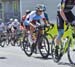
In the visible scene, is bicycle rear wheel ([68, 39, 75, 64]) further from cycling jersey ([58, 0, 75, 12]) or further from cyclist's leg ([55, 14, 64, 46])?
cycling jersey ([58, 0, 75, 12])

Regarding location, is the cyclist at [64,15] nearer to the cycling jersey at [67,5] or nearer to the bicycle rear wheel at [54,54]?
the cycling jersey at [67,5]

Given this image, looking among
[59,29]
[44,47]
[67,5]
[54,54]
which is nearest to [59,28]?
[59,29]

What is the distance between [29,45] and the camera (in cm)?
1456

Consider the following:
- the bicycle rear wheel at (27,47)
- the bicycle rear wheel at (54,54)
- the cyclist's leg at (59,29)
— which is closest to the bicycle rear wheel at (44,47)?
the bicycle rear wheel at (54,54)

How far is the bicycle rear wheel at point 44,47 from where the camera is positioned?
516 inches

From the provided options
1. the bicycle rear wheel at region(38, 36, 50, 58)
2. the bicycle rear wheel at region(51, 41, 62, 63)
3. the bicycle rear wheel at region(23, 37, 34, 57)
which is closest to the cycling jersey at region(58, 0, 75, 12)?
the bicycle rear wheel at region(51, 41, 62, 63)

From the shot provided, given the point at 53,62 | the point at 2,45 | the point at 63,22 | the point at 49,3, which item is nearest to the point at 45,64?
the point at 53,62

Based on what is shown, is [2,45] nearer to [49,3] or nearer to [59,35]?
[59,35]

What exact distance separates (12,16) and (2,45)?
18716mm

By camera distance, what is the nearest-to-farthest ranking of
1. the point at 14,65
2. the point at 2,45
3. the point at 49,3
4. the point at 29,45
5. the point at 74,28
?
the point at 74,28 → the point at 14,65 → the point at 29,45 → the point at 2,45 → the point at 49,3

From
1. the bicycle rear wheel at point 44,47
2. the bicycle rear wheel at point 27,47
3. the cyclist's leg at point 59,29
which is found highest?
the cyclist's leg at point 59,29

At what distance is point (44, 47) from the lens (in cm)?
1338

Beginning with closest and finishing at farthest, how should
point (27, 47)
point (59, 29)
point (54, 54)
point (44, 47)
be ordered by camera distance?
point (59, 29) → point (54, 54) → point (44, 47) → point (27, 47)

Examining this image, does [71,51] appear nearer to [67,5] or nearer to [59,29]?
[59,29]
